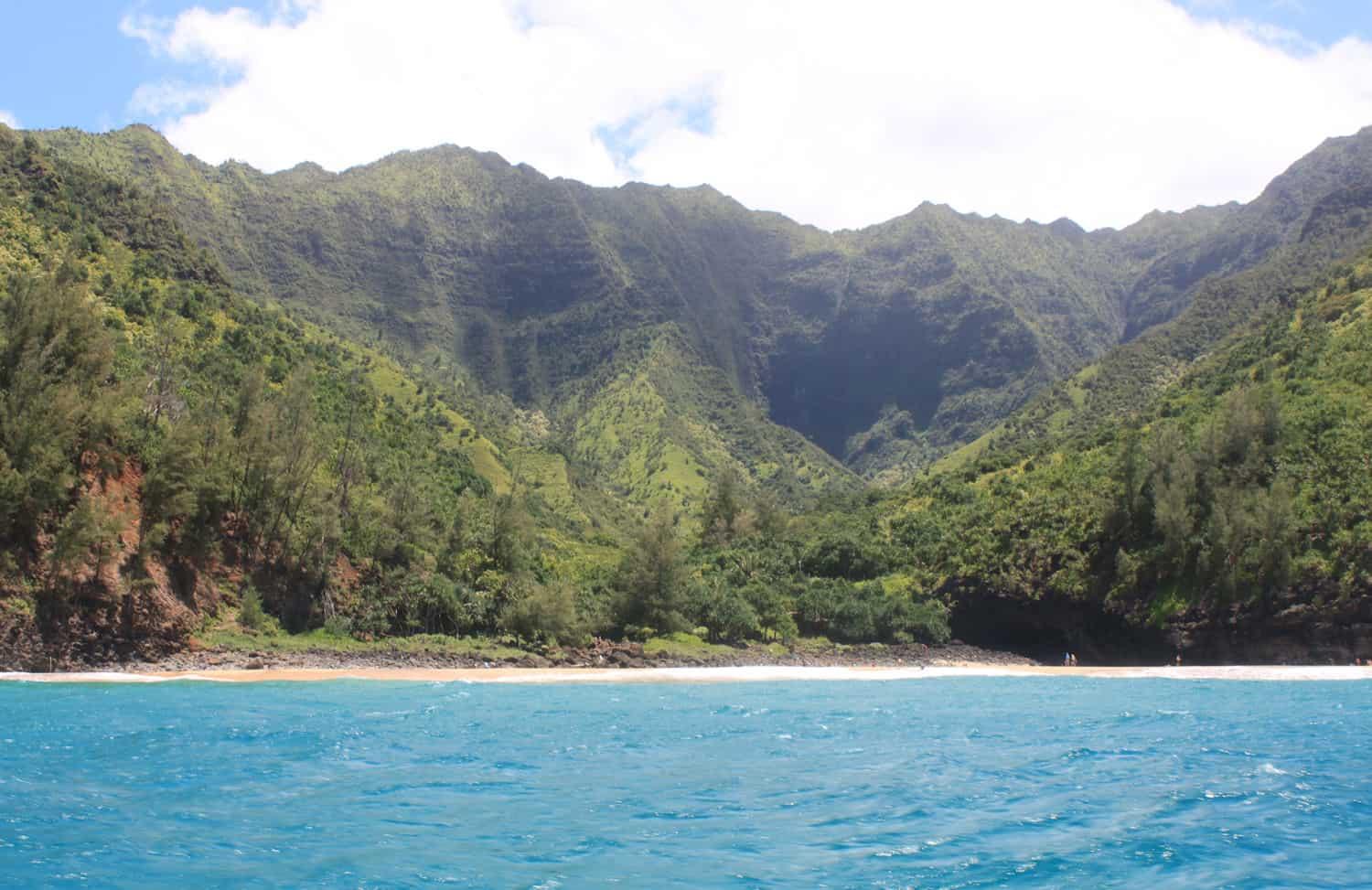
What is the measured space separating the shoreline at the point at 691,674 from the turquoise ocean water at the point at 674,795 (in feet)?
25.3

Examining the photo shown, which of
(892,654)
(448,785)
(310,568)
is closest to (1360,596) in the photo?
(892,654)

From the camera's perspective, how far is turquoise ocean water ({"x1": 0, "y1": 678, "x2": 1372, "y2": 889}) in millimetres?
16609

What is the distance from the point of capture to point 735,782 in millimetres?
24938

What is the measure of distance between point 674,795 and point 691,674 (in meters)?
39.0

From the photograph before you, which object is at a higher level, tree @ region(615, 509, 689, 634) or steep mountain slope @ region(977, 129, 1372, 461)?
steep mountain slope @ region(977, 129, 1372, 461)

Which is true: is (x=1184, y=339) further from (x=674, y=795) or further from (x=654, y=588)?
Result: (x=674, y=795)

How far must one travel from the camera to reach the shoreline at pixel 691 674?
48.8m

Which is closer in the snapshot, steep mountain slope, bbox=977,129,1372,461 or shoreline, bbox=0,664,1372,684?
shoreline, bbox=0,664,1372,684

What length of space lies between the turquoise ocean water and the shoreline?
303 inches

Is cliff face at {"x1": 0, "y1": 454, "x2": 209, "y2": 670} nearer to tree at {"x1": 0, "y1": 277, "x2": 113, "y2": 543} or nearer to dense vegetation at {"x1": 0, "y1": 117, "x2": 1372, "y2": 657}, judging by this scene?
dense vegetation at {"x1": 0, "y1": 117, "x2": 1372, "y2": 657}

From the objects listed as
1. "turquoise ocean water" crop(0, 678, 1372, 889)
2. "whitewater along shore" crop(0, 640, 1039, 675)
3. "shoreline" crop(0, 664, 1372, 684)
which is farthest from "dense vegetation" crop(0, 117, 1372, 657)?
"turquoise ocean water" crop(0, 678, 1372, 889)

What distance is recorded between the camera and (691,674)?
61.8 m

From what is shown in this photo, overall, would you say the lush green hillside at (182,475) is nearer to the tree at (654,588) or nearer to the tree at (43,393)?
the tree at (43,393)

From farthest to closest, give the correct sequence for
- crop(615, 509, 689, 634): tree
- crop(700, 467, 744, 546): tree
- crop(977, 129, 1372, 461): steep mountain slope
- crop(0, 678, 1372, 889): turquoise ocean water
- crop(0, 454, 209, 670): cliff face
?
crop(977, 129, 1372, 461): steep mountain slope
crop(700, 467, 744, 546): tree
crop(615, 509, 689, 634): tree
crop(0, 454, 209, 670): cliff face
crop(0, 678, 1372, 889): turquoise ocean water
